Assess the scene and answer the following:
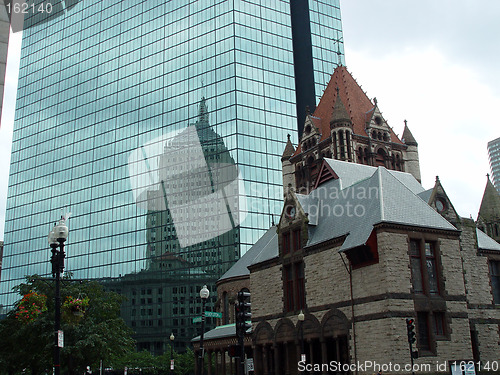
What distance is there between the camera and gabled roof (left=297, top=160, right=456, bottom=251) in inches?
1383

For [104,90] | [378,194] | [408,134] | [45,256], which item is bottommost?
[378,194]

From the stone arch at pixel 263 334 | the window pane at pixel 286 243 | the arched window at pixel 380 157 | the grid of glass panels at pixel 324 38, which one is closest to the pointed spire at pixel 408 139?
the arched window at pixel 380 157

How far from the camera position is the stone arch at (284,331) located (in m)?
40.1

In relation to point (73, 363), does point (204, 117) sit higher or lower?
higher

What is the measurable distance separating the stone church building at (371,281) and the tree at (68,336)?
11.0 meters

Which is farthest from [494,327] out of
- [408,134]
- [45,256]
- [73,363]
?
[45,256]

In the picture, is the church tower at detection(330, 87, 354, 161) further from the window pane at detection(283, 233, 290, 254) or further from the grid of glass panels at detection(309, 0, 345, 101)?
the grid of glass panels at detection(309, 0, 345, 101)

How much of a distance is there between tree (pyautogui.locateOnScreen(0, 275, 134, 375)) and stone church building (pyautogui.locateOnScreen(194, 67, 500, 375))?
11.0m

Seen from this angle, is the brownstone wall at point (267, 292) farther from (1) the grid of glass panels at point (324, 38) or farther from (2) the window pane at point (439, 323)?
(1) the grid of glass panels at point (324, 38)

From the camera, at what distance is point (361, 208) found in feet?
124

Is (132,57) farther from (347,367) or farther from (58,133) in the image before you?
(347,367)

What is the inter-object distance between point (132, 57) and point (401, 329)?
91672 mm

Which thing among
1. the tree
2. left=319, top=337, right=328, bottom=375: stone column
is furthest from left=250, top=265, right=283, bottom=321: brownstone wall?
the tree

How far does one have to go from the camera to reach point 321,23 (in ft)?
378
